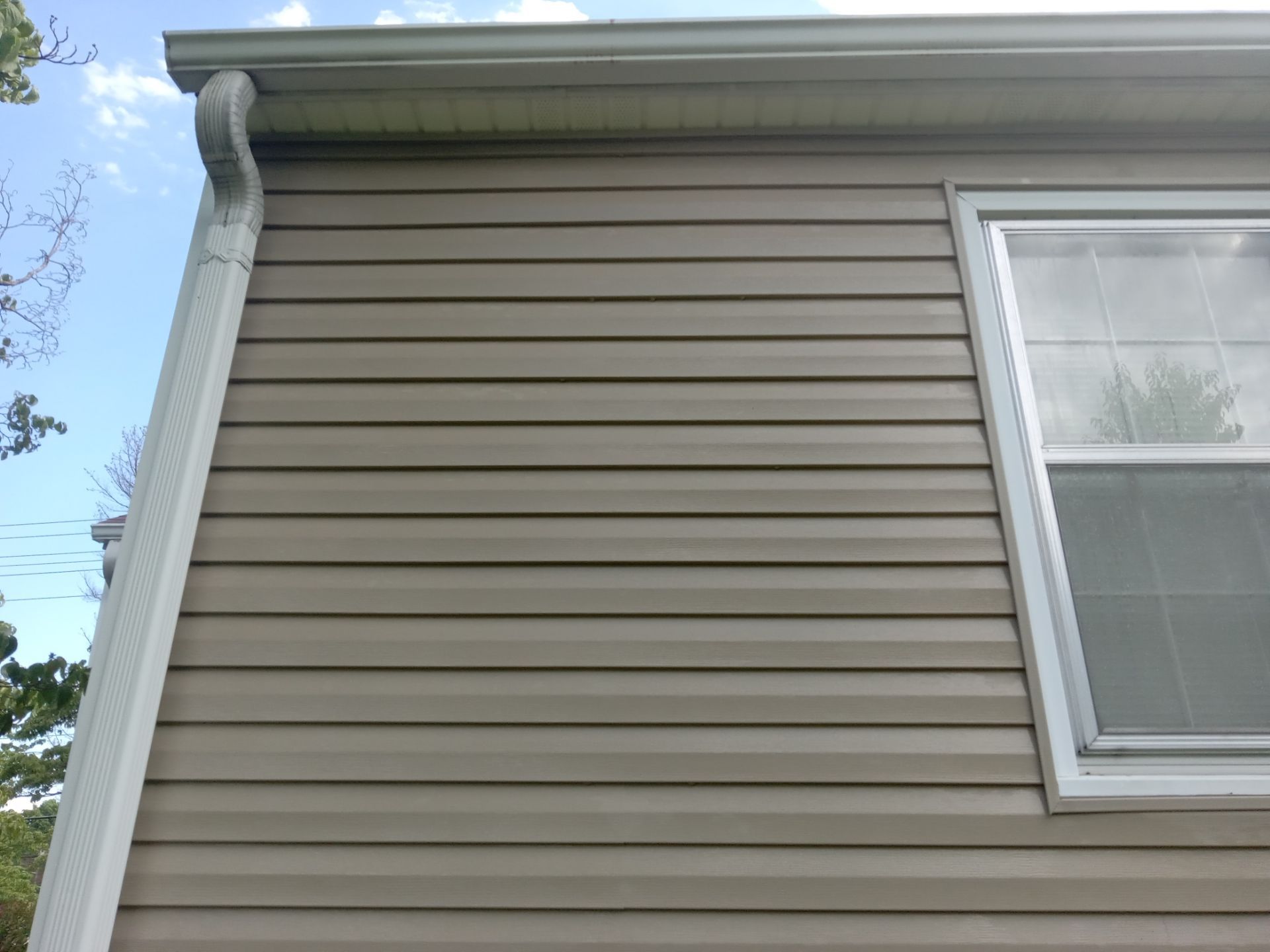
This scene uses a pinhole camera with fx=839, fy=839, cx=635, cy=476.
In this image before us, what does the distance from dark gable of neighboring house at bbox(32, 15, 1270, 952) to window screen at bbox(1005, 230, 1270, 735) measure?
0.14 m

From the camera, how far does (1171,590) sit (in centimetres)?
205

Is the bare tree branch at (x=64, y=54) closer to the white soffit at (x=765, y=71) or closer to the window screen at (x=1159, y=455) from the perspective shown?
the white soffit at (x=765, y=71)

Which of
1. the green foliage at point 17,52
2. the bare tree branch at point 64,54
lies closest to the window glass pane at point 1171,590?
the green foliage at point 17,52

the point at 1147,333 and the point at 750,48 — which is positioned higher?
the point at 750,48

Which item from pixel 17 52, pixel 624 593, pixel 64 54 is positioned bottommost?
pixel 624 593

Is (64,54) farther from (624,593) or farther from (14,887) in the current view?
(14,887)

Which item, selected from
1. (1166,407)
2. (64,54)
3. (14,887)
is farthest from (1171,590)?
(14,887)

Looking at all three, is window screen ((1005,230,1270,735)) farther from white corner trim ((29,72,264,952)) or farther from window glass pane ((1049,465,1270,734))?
white corner trim ((29,72,264,952))

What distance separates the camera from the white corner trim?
1.77m

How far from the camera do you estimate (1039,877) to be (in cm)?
182

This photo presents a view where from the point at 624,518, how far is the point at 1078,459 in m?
1.20

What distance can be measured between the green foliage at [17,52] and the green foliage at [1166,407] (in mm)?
5776

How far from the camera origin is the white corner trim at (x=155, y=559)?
177 centimetres

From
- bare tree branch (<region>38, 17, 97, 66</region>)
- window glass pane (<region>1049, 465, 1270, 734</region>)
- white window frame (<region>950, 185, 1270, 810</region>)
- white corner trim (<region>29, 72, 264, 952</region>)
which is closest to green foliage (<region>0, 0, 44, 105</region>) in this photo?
bare tree branch (<region>38, 17, 97, 66</region>)
